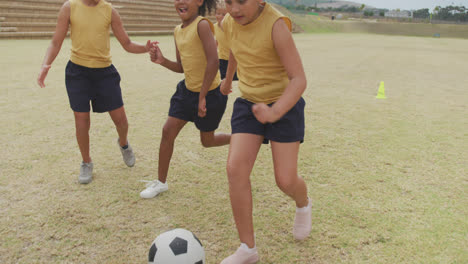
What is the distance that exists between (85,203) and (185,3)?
5.92 ft

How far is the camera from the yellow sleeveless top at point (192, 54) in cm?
282

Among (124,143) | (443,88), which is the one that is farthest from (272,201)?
(443,88)

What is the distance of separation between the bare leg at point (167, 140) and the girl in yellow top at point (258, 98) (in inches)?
32.1

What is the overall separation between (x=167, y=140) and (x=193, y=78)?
57 cm

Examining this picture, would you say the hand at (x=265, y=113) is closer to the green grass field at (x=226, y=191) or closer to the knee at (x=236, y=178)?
the knee at (x=236, y=178)

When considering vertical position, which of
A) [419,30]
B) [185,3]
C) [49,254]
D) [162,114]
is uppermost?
[419,30]

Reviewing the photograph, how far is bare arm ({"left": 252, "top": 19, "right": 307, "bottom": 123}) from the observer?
78.5 inches

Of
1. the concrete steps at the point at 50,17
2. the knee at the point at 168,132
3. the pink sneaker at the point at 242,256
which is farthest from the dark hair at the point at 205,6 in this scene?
the concrete steps at the point at 50,17

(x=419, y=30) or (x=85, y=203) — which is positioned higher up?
(x=419, y=30)

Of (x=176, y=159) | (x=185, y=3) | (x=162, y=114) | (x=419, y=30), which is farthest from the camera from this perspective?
(x=419, y=30)

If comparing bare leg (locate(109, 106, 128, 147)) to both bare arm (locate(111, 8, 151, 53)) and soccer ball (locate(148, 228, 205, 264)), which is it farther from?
soccer ball (locate(148, 228, 205, 264))

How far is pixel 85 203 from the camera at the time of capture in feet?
9.67

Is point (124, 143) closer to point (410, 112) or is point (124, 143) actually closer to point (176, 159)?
point (176, 159)

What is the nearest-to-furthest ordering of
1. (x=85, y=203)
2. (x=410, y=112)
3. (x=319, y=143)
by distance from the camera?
(x=85, y=203) < (x=319, y=143) < (x=410, y=112)
